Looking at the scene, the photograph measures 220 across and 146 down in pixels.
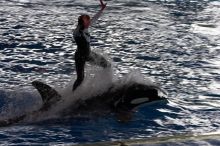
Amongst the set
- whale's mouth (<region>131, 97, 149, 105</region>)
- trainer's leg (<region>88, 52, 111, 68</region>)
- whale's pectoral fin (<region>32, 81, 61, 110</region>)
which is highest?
trainer's leg (<region>88, 52, 111, 68</region>)

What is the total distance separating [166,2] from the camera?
2397 cm

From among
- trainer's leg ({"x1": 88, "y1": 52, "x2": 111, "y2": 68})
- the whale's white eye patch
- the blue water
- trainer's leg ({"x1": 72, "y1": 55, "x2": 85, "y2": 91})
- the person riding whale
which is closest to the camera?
the blue water

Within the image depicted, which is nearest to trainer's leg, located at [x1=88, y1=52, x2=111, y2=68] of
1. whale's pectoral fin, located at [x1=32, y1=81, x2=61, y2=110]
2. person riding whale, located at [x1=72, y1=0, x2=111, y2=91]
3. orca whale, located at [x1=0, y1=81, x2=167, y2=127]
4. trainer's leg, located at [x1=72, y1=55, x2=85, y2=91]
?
person riding whale, located at [x1=72, y1=0, x2=111, y2=91]

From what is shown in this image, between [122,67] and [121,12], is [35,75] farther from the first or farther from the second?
[121,12]

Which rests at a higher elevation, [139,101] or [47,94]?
[47,94]

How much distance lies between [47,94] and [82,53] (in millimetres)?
1233

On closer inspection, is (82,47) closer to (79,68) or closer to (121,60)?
(79,68)

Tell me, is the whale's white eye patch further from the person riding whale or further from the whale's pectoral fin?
the whale's pectoral fin

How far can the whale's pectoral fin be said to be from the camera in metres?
9.20

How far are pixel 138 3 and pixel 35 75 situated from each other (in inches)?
491

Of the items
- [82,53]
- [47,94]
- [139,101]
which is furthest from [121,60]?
[47,94]

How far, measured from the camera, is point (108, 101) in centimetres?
940

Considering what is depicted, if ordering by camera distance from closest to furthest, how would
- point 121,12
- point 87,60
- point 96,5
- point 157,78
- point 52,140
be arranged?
point 52,140
point 87,60
point 157,78
point 121,12
point 96,5

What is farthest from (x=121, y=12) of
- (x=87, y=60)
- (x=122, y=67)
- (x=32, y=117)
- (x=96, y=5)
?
(x=32, y=117)
